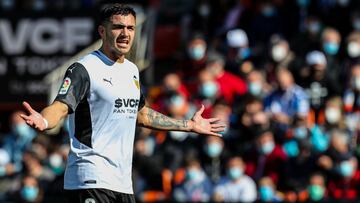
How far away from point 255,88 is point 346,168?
2.33 m

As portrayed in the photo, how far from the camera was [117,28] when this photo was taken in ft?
24.1

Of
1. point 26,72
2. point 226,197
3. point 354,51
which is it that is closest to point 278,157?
→ point 226,197

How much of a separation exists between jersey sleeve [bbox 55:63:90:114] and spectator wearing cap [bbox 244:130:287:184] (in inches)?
287

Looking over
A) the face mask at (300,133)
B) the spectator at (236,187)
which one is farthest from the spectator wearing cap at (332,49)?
the spectator at (236,187)

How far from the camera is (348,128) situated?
1426cm

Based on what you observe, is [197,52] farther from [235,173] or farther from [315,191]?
[315,191]

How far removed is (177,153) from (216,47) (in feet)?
9.90

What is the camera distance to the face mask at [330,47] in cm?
1580

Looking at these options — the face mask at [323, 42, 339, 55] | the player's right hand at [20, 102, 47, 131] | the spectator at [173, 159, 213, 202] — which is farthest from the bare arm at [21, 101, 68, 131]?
the face mask at [323, 42, 339, 55]

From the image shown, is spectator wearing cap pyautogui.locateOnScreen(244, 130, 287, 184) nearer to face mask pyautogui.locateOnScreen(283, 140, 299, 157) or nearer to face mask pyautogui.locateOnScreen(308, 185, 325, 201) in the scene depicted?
face mask pyautogui.locateOnScreen(283, 140, 299, 157)

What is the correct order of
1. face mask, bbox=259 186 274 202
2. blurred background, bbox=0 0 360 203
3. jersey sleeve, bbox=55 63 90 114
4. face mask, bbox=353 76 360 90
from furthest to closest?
face mask, bbox=353 76 360 90
blurred background, bbox=0 0 360 203
face mask, bbox=259 186 274 202
jersey sleeve, bbox=55 63 90 114

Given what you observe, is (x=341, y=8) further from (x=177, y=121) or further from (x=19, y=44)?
(x=177, y=121)

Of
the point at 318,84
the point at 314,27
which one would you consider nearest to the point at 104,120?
the point at 318,84

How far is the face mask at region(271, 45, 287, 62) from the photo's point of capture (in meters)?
A: 16.0
